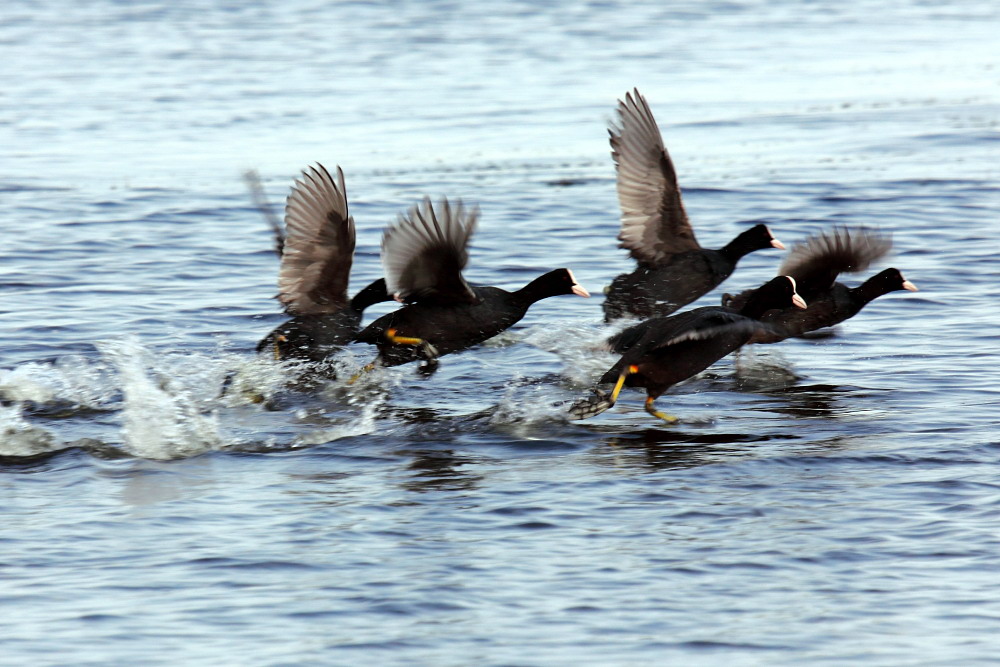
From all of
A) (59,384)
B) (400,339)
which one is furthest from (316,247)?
(59,384)

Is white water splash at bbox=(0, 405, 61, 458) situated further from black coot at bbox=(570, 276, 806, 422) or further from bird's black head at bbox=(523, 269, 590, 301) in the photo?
bird's black head at bbox=(523, 269, 590, 301)

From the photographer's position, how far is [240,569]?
16.9ft

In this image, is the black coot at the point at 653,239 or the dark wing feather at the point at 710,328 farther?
the black coot at the point at 653,239

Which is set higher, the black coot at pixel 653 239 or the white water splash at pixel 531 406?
the black coot at pixel 653 239

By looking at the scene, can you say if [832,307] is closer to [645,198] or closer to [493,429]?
[645,198]

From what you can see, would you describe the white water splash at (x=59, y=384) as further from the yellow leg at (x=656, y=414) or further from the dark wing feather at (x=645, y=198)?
the dark wing feather at (x=645, y=198)

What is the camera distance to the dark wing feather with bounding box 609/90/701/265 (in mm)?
9086

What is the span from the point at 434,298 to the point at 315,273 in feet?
2.40

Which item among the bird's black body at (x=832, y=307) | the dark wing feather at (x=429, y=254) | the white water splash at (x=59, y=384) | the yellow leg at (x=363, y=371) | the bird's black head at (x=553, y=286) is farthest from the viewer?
the bird's black body at (x=832, y=307)

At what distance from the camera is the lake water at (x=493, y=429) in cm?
475

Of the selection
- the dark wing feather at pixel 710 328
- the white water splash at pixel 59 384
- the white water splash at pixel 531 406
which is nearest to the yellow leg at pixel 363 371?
the white water splash at pixel 531 406

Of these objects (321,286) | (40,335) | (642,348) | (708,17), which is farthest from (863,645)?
(708,17)

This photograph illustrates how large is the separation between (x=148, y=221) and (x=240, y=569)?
26.8ft

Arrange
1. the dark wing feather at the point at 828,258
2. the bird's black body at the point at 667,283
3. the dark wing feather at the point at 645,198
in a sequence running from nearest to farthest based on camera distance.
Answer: the dark wing feather at the point at 828,258 → the bird's black body at the point at 667,283 → the dark wing feather at the point at 645,198
